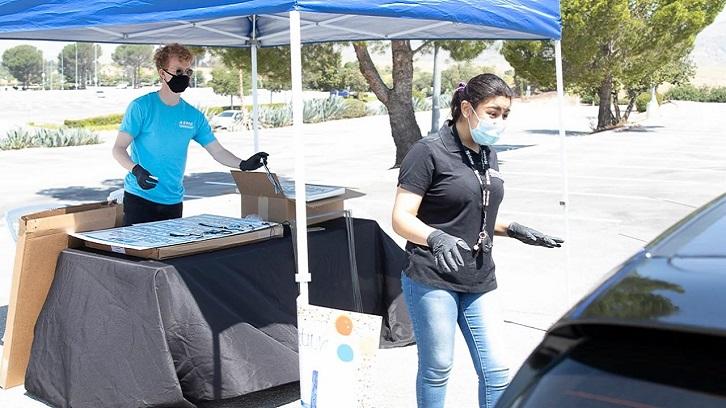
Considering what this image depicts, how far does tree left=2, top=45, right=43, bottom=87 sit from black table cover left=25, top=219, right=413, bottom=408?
430ft

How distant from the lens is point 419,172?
11.3ft

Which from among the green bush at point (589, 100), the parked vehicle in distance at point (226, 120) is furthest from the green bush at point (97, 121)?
the green bush at point (589, 100)

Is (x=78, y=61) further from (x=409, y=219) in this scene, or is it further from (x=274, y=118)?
(x=409, y=219)

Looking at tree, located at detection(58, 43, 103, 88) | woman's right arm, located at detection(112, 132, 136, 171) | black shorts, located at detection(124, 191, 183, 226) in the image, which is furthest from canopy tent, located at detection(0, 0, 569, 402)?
tree, located at detection(58, 43, 103, 88)

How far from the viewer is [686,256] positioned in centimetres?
147

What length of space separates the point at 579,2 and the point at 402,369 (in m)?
20.0

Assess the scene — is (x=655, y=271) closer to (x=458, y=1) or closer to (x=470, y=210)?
(x=470, y=210)

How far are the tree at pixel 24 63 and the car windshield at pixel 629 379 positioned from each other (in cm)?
13490

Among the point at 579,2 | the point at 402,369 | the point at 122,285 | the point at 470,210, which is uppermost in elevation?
the point at 579,2

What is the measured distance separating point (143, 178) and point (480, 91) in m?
2.19

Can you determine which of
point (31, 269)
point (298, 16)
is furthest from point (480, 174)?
point (31, 269)

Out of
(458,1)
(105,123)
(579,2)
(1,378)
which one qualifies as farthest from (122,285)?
(105,123)

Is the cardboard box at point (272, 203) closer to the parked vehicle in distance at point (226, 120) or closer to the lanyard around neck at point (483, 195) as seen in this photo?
the lanyard around neck at point (483, 195)

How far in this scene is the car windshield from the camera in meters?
1.22
